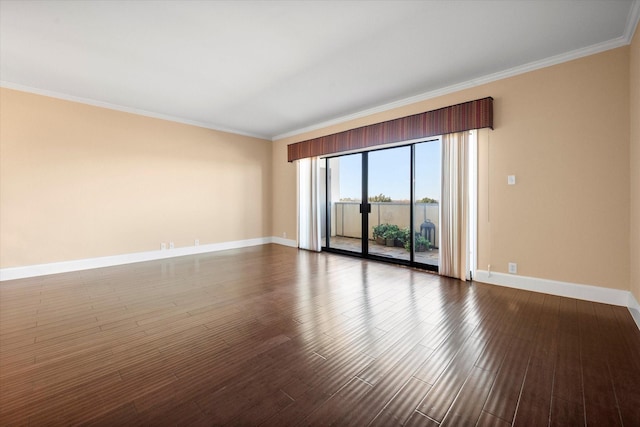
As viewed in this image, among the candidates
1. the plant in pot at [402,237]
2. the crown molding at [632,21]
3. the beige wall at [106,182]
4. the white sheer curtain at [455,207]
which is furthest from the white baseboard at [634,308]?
the beige wall at [106,182]

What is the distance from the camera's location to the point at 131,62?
3.36 metres

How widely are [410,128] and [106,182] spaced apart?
18.1 ft

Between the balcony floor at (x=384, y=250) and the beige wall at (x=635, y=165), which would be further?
the balcony floor at (x=384, y=250)

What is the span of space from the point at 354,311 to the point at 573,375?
5.60 ft

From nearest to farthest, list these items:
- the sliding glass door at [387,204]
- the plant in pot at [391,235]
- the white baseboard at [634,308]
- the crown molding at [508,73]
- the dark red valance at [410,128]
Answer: the white baseboard at [634,308], the crown molding at [508,73], the dark red valance at [410,128], the sliding glass door at [387,204], the plant in pot at [391,235]

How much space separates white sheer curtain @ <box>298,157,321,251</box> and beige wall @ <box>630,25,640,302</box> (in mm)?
4774

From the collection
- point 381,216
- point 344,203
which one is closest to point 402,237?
point 381,216

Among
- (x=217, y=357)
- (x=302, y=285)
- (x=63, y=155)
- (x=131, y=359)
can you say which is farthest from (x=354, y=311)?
(x=63, y=155)

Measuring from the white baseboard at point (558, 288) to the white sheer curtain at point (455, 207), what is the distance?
1.07ft

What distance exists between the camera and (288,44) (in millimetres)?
2965

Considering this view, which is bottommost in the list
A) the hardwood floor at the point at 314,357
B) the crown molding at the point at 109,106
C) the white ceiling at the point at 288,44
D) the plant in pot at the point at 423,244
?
the hardwood floor at the point at 314,357

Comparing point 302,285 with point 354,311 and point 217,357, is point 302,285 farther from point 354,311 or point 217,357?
point 217,357

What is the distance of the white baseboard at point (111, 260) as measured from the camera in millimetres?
4105

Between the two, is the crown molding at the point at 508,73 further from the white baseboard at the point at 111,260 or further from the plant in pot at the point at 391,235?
the white baseboard at the point at 111,260
